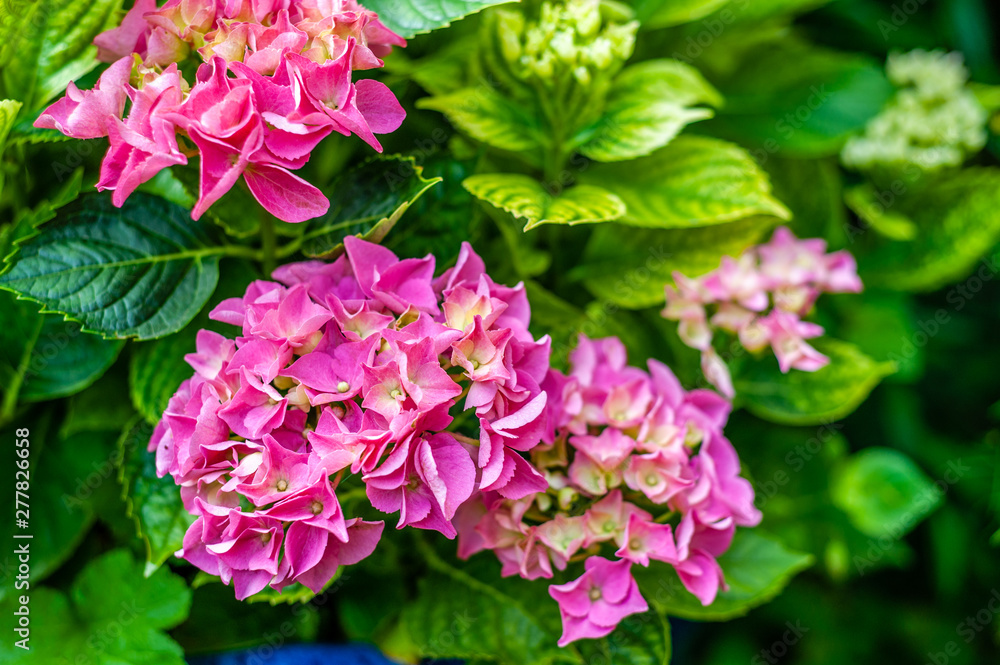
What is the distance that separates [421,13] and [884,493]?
0.93 meters

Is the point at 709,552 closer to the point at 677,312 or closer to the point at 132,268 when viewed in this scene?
the point at 677,312

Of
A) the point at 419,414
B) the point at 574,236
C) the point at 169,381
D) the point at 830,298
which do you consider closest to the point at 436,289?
the point at 419,414

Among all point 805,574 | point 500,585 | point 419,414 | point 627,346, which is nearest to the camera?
point 419,414

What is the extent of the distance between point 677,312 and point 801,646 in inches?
28.3

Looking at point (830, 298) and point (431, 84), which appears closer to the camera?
point (431, 84)

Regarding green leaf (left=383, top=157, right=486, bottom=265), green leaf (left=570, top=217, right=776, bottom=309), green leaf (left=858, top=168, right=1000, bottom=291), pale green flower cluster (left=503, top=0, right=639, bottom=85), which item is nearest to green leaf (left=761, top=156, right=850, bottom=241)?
green leaf (left=858, top=168, right=1000, bottom=291)

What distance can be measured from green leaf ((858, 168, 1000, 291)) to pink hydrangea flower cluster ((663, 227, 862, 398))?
0.95ft

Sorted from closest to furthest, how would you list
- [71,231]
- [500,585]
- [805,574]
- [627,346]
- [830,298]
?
[71,231], [500,585], [627,346], [830,298], [805,574]

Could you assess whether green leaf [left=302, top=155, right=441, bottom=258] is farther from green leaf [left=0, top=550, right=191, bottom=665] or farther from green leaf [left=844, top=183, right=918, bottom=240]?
green leaf [left=844, top=183, right=918, bottom=240]

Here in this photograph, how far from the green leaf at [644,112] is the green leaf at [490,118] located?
5cm

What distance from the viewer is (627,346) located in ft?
2.66

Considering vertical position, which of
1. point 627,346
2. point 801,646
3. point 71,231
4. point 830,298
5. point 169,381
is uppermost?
point 71,231

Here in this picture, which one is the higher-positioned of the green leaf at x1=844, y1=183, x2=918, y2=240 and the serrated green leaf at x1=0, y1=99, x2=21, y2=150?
the serrated green leaf at x1=0, y1=99, x2=21, y2=150

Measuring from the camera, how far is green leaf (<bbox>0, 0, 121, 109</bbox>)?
0.62 metres
